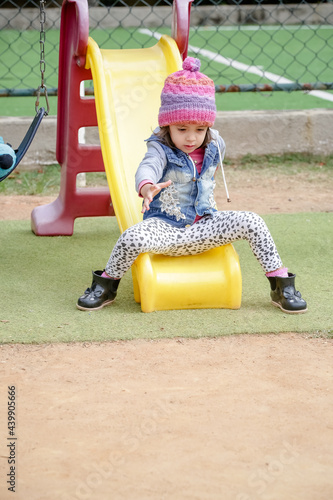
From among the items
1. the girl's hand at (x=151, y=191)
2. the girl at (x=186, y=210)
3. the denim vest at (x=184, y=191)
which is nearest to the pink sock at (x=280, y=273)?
the girl at (x=186, y=210)

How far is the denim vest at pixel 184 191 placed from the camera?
3.45 meters

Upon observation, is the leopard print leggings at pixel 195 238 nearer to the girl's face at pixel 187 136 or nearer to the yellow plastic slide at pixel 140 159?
the yellow plastic slide at pixel 140 159

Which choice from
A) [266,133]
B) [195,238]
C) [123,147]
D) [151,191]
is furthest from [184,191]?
[266,133]

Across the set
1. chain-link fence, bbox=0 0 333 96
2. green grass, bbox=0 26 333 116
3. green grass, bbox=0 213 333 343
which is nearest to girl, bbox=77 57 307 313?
green grass, bbox=0 213 333 343

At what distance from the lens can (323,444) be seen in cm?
226

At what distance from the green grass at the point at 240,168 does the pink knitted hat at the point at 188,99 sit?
2.28 m

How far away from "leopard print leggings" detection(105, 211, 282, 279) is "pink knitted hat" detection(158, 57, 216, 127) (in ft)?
1.45

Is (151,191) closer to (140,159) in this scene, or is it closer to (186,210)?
(186,210)

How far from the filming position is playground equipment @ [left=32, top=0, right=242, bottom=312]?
3.33 m

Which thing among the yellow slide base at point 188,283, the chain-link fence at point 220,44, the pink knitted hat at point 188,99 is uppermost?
the pink knitted hat at point 188,99

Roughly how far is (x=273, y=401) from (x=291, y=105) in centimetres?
550

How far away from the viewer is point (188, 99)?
3342 millimetres

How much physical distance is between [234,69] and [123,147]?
19.5 feet

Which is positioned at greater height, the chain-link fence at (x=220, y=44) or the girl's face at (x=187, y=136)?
the girl's face at (x=187, y=136)
